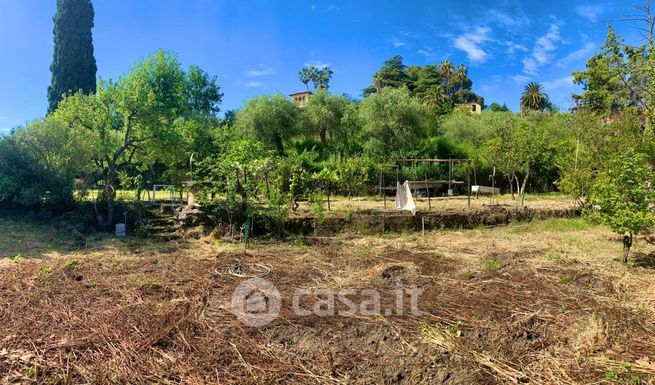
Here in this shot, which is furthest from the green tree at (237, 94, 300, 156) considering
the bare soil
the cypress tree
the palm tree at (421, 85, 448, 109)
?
the palm tree at (421, 85, 448, 109)

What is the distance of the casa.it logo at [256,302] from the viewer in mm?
4559

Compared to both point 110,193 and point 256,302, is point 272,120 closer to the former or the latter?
point 110,193

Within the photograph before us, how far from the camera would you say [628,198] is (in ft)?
22.0

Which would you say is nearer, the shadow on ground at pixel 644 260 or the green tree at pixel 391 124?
the shadow on ground at pixel 644 260

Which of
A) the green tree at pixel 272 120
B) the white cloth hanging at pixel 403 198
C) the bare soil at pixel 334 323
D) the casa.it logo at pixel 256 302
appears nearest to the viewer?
the bare soil at pixel 334 323

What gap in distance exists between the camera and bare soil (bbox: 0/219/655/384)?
348 centimetres

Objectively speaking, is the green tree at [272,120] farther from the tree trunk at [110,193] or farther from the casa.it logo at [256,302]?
the casa.it logo at [256,302]

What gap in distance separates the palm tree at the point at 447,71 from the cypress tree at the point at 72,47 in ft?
146

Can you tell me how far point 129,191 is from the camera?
13.2 m

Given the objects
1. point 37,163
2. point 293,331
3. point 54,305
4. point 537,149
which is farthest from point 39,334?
point 537,149

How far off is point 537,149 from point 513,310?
12.4 meters

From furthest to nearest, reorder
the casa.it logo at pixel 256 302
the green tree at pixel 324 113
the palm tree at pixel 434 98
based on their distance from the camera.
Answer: the palm tree at pixel 434 98
the green tree at pixel 324 113
the casa.it logo at pixel 256 302

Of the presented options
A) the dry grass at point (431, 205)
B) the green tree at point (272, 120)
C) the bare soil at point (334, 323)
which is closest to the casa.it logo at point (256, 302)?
the bare soil at point (334, 323)

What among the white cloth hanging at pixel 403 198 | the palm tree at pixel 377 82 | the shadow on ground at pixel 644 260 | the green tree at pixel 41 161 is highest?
the palm tree at pixel 377 82
